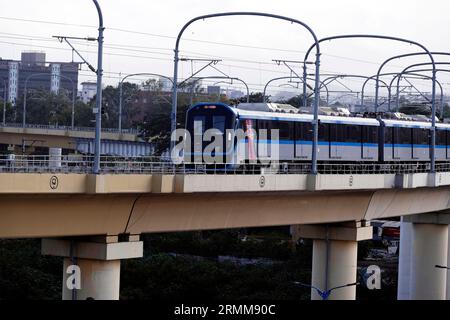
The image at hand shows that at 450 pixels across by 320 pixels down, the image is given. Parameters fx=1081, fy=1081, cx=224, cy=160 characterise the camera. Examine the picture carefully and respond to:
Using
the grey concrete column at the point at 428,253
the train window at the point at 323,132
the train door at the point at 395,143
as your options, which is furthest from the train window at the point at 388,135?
the grey concrete column at the point at 428,253

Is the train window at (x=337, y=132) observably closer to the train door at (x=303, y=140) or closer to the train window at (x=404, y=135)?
the train door at (x=303, y=140)

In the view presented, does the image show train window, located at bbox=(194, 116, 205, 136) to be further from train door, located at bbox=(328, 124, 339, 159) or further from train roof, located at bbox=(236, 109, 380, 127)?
train door, located at bbox=(328, 124, 339, 159)

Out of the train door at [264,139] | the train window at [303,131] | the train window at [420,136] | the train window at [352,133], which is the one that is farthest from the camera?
the train window at [420,136]

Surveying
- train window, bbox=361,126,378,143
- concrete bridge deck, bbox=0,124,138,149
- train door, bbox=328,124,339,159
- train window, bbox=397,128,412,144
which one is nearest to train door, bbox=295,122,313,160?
train door, bbox=328,124,339,159

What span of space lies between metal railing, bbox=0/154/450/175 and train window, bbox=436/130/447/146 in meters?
1.24

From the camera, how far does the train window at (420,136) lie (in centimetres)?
5756

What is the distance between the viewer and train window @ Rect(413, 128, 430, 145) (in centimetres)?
5756

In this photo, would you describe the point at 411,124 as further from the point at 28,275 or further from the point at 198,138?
the point at 28,275

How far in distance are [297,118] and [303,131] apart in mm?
712

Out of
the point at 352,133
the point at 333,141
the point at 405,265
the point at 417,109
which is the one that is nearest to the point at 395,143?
the point at 352,133

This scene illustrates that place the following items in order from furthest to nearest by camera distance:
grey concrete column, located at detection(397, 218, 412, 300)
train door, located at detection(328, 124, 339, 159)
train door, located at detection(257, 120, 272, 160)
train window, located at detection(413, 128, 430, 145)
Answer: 1. grey concrete column, located at detection(397, 218, 412, 300)
2. train window, located at detection(413, 128, 430, 145)
3. train door, located at detection(328, 124, 339, 159)
4. train door, located at detection(257, 120, 272, 160)

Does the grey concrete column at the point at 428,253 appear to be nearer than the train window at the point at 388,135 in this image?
No

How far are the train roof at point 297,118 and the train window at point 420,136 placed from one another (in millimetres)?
3807
